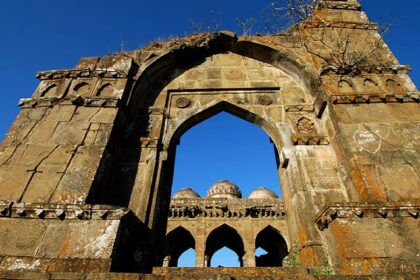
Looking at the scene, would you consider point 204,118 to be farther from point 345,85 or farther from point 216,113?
point 345,85

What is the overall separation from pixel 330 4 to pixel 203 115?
13.0 ft

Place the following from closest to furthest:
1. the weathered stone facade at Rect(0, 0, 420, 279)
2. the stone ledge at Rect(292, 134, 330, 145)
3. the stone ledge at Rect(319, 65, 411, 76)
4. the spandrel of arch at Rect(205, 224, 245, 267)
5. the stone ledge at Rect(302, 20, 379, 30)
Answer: the weathered stone facade at Rect(0, 0, 420, 279)
the stone ledge at Rect(292, 134, 330, 145)
the stone ledge at Rect(319, 65, 411, 76)
the stone ledge at Rect(302, 20, 379, 30)
the spandrel of arch at Rect(205, 224, 245, 267)

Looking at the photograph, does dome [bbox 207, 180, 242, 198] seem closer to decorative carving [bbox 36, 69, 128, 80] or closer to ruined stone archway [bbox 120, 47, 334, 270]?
ruined stone archway [bbox 120, 47, 334, 270]

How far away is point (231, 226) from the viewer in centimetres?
1736

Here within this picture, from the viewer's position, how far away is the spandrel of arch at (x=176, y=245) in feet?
60.2

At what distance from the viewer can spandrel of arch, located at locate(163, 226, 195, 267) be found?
18.4 meters

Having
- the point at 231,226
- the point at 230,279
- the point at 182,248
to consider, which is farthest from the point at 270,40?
the point at 182,248

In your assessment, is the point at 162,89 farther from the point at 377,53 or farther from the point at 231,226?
the point at 231,226

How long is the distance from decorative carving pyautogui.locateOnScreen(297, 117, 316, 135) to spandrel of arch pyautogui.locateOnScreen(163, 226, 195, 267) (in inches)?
562

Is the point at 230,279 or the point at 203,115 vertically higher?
the point at 203,115

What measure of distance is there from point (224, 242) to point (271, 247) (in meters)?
3.16

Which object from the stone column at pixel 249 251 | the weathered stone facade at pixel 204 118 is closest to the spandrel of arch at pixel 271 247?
the stone column at pixel 249 251

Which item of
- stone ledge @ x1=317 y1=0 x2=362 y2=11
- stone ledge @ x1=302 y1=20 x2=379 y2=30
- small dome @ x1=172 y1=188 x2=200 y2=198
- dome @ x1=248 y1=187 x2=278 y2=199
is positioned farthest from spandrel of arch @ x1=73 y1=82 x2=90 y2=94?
dome @ x1=248 y1=187 x2=278 y2=199

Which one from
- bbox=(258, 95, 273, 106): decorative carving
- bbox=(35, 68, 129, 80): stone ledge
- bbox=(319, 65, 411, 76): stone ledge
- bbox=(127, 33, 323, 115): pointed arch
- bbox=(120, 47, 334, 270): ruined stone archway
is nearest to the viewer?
bbox=(120, 47, 334, 270): ruined stone archway
